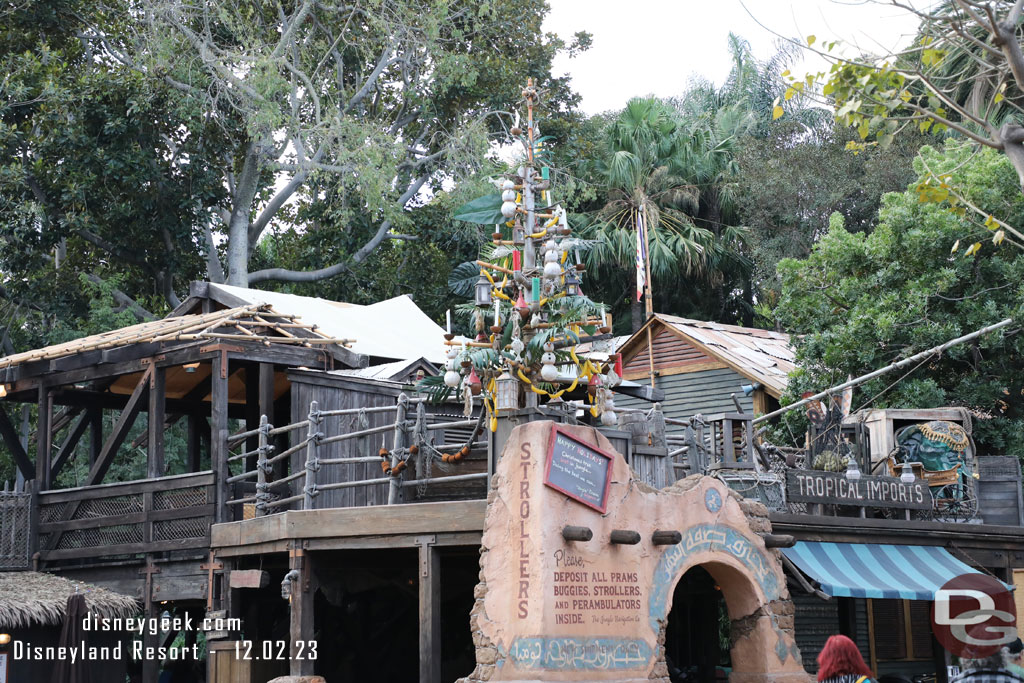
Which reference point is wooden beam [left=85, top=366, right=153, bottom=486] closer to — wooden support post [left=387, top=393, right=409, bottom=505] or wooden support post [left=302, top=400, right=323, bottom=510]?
wooden support post [left=302, top=400, right=323, bottom=510]

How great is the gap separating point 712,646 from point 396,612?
14.2ft

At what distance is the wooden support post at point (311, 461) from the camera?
12445 mm

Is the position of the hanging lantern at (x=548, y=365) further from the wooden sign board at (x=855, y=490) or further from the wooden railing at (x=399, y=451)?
the wooden sign board at (x=855, y=490)

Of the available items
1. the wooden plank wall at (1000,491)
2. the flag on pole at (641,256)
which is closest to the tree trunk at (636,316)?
the flag on pole at (641,256)

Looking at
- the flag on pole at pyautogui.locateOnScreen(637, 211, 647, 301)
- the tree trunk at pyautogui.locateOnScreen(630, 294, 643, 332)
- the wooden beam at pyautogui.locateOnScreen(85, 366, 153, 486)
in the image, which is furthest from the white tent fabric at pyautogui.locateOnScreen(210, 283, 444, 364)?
the tree trunk at pyautogui.locateOnScreen(630, 294, 643, 332)

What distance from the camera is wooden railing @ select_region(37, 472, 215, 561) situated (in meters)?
14.1

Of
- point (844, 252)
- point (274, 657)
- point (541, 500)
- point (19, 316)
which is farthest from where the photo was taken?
point (19, 316)

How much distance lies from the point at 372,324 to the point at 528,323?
7.52 meters

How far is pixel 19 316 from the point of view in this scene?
27.3m

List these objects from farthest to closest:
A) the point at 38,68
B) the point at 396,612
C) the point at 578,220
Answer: the point at 578,220 < the point at 38,68 < the point at 396,612

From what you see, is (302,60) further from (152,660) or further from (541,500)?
(541,500)

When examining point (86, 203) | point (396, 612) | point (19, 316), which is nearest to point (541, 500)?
point (396, 612)

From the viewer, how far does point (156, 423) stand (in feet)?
48.6

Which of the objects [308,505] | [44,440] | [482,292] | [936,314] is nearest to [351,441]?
[308,505]
